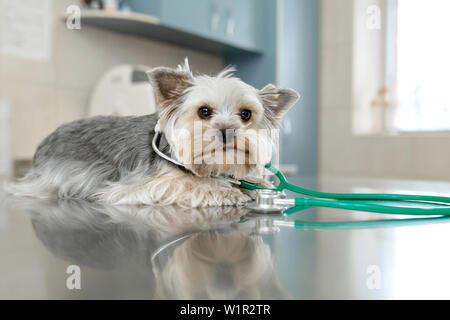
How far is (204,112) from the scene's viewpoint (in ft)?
2.89

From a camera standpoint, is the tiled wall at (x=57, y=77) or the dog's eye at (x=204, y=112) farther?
the tiled wall at (x=57, y=77)

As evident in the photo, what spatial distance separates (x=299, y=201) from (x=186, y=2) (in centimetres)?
223

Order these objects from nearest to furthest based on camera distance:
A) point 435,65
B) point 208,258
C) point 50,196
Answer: point 208,258 → point 50,196 → point 435,65

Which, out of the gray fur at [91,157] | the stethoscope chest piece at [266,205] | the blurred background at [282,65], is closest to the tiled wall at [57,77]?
the blurred background at [282,65]

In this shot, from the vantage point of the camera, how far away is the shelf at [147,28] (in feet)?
7.83

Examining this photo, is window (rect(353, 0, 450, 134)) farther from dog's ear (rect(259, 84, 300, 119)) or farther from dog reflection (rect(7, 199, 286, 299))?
dog reflection (rect(7, 199, 286, 299))

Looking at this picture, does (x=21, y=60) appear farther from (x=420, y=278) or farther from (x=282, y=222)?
(x=420, y=278)

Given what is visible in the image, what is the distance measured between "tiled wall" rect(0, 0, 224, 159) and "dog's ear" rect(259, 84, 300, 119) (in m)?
1.33

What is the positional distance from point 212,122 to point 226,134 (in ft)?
0.13

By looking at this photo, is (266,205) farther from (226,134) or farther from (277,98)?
(277,98)

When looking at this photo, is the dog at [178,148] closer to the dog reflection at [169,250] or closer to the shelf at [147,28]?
the dog reflection at [169,250]

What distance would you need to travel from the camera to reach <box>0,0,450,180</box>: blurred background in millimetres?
2352
